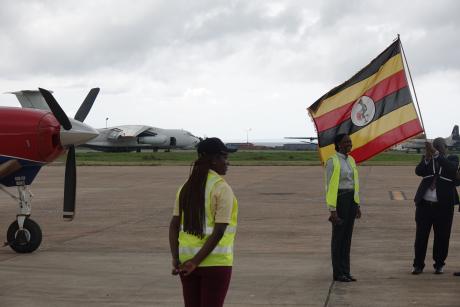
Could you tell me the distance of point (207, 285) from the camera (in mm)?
5051

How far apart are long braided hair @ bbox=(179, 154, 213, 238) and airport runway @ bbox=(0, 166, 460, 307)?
292 cm

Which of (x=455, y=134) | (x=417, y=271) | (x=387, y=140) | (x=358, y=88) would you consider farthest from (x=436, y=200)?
(x=455, y=134)

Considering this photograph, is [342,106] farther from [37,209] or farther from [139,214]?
[37,209]

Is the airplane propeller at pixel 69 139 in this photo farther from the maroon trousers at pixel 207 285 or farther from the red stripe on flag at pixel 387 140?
the maroon trousers at pixel 207 285

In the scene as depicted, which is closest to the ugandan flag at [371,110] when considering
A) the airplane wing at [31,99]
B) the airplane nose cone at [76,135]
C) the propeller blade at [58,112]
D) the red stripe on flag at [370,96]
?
the red stripe on flag at [370,96]

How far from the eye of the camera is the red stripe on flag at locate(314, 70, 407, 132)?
33.8 ft

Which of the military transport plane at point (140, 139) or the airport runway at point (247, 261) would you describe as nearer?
the airport runway at point (247, 261)

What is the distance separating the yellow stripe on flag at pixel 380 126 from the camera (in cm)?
1016

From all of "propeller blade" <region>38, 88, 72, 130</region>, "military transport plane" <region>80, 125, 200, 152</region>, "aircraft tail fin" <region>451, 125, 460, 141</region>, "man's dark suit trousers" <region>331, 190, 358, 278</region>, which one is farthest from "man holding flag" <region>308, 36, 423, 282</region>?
"aircraft tail fin" <region>451, 125, 460, 141</region>

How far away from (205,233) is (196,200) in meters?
0.22

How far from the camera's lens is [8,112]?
474 inches

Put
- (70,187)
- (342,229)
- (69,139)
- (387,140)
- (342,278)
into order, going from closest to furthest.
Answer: (342,278) → (342,229) → (387,140) → (69,139) → (70,187)

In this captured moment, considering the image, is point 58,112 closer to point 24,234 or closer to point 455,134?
point 24,234

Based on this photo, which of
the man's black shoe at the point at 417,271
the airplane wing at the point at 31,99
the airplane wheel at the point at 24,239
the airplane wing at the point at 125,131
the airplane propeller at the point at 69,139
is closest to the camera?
the man's black shoe at the point at 417,271
